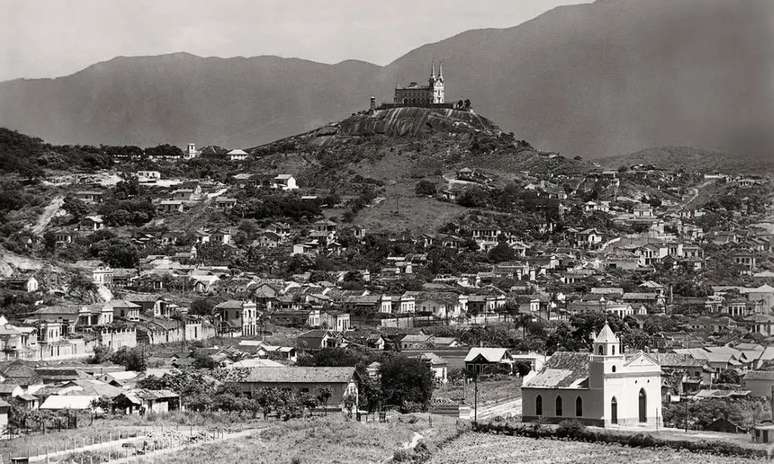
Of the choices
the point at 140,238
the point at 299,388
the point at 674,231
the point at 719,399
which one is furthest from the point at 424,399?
the point at 674,231

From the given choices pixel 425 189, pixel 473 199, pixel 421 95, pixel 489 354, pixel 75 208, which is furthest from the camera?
pixel 421 95

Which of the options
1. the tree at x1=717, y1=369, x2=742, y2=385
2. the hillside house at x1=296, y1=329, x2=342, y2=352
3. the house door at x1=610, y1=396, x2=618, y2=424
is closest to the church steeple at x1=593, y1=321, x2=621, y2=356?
the house door at x1=610, y1=396, x2=618, y2=424

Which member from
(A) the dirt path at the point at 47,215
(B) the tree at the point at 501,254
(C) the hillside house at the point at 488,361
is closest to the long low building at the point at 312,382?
(C) the hillside house at the point at 488,361

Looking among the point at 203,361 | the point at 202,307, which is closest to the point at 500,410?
the point at 203,361

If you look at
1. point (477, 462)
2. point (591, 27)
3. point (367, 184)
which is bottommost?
point (477, 462)

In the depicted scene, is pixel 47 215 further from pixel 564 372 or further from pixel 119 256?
pixel 564 372

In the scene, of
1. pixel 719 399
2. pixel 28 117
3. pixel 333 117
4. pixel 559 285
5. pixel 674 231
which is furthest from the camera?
pixel 333 117

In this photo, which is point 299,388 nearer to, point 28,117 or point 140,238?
point 140,238
